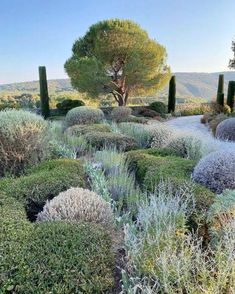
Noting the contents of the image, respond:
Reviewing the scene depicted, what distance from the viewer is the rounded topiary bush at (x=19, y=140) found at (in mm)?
5406

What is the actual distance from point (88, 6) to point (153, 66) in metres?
11.6

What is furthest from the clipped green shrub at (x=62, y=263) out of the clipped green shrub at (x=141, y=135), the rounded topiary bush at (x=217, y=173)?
the clipped green shrub at (x=141, y=135)

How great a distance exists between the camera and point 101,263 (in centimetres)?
238

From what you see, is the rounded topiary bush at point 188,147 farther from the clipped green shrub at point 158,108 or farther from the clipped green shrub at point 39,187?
the clipped green shrub at point 158,108

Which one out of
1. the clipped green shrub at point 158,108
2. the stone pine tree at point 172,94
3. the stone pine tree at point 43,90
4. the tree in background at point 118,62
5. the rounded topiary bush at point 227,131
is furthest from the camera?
the stone pine tree at point 172,94

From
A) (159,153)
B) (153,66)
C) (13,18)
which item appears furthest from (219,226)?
(153,66)

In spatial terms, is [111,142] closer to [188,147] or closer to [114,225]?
[188,147]

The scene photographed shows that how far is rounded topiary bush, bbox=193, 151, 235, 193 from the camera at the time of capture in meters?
4.23

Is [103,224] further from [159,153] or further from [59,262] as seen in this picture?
[159,153]

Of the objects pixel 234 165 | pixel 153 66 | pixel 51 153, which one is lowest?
pixel 51 153

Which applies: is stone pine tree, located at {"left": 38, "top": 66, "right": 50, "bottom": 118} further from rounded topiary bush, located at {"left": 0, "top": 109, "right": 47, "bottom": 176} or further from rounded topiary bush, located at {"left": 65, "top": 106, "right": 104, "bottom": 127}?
rounded topiary bush, located at {"left": 0, "top": 109, "right": 47, "bottom": 176}

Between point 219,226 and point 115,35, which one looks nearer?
point 219,226

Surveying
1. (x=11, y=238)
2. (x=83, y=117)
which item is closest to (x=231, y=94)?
(x=83, y=117)

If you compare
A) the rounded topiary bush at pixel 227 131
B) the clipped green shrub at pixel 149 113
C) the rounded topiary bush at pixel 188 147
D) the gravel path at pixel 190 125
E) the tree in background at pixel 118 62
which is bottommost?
the gravel path at pixel 190 125
